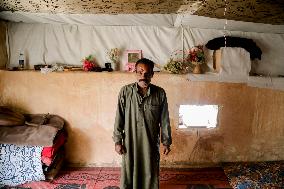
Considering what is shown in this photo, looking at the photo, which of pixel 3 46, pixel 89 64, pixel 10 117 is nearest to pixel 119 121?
pixel 89 64

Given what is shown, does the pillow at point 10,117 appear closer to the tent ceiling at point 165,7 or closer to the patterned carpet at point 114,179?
the patterned carpet at point 114,179

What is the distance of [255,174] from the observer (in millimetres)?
5625

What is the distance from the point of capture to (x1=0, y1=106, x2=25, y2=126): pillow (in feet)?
17.0

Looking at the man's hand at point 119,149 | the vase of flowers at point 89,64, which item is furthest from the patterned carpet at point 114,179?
the vase of flowers at point 89,64

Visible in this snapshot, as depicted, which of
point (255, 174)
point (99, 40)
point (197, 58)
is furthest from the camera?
point (99, 40)

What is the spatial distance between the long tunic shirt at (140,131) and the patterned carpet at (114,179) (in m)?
1.02

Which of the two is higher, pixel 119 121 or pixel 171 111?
pixel 119 121

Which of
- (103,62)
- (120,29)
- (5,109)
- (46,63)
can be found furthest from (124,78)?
(5,109)

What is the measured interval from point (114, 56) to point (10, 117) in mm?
2326

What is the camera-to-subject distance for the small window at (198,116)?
5977 millimetres

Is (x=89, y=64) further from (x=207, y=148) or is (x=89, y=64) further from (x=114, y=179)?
(x=207, y=148)

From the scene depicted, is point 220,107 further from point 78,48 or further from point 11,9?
point 11,9

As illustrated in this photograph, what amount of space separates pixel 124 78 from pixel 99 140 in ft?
4.51

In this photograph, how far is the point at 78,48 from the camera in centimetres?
622
